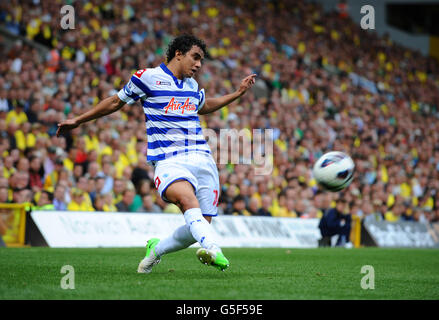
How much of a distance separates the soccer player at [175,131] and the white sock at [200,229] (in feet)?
0.13

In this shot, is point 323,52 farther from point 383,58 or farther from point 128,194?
point 128,194

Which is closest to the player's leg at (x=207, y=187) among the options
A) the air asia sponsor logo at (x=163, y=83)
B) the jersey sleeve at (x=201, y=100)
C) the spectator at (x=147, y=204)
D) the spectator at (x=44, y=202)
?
the jersey sleeve at (x=201, y=100)

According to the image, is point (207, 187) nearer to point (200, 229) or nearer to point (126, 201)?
point (200, 229)

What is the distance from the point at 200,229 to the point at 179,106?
1.34 meters

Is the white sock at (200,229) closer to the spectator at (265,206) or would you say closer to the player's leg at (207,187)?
the player's leg at (207,187)

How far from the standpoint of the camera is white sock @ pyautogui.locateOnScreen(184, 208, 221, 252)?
6742 millimetres

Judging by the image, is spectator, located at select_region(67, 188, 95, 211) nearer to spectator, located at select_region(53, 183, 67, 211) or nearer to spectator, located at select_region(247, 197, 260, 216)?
spectator, located at select_region(53, 183, 67, 211)

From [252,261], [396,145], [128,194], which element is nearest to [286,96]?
[396,145]

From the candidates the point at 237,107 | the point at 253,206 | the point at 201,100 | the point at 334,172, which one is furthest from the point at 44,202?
the point at 237,107

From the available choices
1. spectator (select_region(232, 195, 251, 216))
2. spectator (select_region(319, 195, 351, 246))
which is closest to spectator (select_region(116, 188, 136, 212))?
spectator (select_region(232, 195, 251, 216))

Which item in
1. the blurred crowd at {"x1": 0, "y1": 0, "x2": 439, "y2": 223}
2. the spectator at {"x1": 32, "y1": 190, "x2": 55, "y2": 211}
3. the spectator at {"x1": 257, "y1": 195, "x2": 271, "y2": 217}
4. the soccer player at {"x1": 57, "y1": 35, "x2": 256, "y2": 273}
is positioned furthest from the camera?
the spectator at {"x1": 257, "y1": 195, "x2": 271, "y2": 217}

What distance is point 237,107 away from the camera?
20656mm

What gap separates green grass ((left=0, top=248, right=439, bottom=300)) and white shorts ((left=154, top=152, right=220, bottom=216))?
0.79 meters

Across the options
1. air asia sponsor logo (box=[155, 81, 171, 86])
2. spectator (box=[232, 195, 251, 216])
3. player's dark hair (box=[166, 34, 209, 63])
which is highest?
player's dark hair (box=[166, 34, 209, 63])
